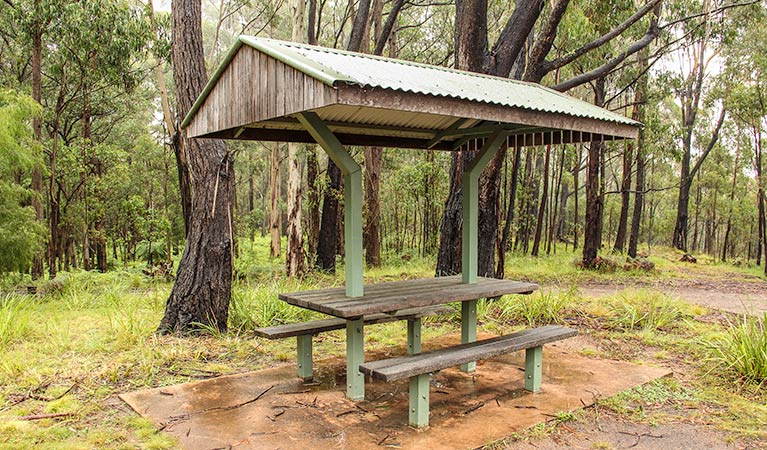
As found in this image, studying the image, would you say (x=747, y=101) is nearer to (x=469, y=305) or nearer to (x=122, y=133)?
(x=469, y=305)

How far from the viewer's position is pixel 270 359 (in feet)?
18.5

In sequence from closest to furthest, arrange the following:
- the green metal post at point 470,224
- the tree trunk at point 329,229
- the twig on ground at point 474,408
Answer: the twig on ground at point 474,408 < the green metal post at point 470,224 < the tree trunk at point 329,229

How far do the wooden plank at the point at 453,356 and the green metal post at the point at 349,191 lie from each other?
0.69 m

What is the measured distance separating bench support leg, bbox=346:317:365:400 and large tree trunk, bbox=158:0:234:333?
238cm

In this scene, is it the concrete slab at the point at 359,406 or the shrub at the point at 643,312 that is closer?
the concrete slab at the point at 359,406

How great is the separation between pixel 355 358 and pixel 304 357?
74 centimetres

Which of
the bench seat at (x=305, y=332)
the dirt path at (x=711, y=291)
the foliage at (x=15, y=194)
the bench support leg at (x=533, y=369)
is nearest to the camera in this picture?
the bench support leg at (x=533, y=369)

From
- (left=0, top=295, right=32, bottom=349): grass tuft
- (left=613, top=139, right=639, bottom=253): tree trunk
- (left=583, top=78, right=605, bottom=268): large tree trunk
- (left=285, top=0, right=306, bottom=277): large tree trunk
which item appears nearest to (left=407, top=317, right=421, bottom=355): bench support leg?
(left=0, top=295, right=32, bottom=349): grass tuft

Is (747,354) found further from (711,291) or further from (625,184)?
(625,184)

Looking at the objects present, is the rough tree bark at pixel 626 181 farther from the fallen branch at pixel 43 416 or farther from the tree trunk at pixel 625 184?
the fallen branch at pixel 43 416

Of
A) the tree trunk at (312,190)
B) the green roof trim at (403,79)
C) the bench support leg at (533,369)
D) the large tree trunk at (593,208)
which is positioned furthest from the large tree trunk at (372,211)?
the bench support leg at (533,369)

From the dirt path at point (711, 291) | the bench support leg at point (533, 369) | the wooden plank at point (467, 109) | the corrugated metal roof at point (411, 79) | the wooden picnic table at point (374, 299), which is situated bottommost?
the dirt path at point (711, 291)

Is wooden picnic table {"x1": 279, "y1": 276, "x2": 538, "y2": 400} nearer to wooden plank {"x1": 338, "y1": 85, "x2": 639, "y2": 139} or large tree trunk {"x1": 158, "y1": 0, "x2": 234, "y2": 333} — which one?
wooden plank {"x1": 338, "y1": 85, "x2": 639, "y2": 139}

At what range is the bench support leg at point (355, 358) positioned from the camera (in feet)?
14.1
